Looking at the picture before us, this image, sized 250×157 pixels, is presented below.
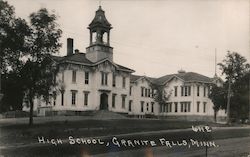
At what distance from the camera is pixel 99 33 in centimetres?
3145

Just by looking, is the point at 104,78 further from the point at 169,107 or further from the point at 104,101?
the point at 169,107

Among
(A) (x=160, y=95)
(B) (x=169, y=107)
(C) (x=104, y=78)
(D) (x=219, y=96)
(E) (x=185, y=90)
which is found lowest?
(B) (x=169, y=107)

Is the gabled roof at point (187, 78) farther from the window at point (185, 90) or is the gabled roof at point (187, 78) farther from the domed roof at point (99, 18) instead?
the domed roof at point (99, 18)

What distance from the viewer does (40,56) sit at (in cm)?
2061

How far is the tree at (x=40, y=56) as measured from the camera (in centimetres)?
1978

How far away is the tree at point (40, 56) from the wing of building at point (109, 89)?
15.7 ft

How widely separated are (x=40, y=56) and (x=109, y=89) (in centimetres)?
1554

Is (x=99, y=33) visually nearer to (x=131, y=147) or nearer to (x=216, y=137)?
(x=216, y=137)

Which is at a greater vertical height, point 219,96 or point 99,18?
point 99,18

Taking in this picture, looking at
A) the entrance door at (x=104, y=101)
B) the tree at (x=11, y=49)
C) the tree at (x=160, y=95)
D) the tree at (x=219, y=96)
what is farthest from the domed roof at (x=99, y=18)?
the tree at (x=160, y=95)

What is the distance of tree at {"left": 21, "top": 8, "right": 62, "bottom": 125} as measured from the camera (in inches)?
779

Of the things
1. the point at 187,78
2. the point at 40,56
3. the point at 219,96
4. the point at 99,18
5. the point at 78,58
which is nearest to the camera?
the point at 99,18

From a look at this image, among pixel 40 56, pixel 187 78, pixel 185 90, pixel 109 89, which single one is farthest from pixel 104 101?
pixel 40 56

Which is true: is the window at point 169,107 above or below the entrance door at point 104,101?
below
